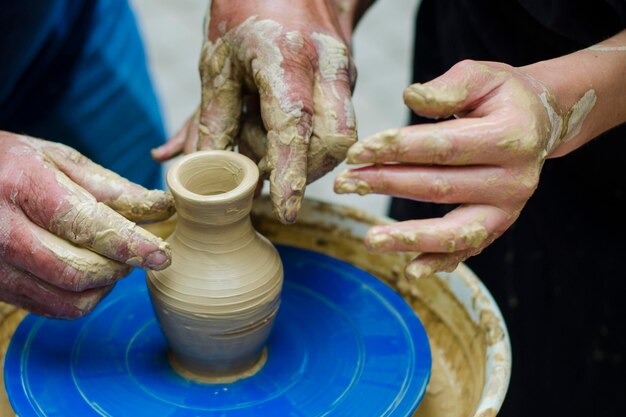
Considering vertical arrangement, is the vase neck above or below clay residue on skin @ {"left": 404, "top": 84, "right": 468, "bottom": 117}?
below

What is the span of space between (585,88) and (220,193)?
69 cm

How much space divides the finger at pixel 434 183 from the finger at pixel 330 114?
232 millimetres

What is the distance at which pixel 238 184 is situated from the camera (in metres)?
1.39

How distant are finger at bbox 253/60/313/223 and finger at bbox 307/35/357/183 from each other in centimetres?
3

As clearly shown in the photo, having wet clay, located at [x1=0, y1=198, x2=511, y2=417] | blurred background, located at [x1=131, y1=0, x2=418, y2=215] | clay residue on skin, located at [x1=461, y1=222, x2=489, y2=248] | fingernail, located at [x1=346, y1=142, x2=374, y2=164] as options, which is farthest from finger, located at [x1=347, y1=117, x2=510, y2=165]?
blurred background, located at [x1=131, y1=0, x2=418, y2=215]

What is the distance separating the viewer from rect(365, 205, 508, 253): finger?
1.18 m

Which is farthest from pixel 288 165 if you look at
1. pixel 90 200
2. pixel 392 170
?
pixel 90 200

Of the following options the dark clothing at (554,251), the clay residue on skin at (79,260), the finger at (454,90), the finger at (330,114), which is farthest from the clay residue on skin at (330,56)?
the clay residue on skin at (79,260)

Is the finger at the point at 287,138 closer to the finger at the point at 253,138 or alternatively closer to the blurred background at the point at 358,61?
the finger at the point at 253,138

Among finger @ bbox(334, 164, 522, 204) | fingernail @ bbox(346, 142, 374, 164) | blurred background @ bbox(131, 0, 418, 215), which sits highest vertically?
fingernail @ bbox(346, 142, 374, 164)

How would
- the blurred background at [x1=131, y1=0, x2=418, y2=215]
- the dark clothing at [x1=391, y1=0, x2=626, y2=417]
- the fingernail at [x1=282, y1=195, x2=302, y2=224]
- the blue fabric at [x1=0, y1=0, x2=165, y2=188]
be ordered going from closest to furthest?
the fingernail at [x1=282, y1=195, x2=302, y2=224], the dark clothing at [x1=391, y1=0, x2=626, y2=417], the blue fabric at [x1=0, y1=0, x2=165, y2=188], the blurred background at [x1=131, y1=0, x2=418, y2=215]

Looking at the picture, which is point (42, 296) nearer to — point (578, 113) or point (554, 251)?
point (578, 113)

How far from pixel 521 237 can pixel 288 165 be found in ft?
3.05

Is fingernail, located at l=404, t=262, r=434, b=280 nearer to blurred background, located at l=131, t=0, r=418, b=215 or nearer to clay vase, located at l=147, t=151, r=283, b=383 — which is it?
clay vase, located at l=147, t=151, r=283, b=383
